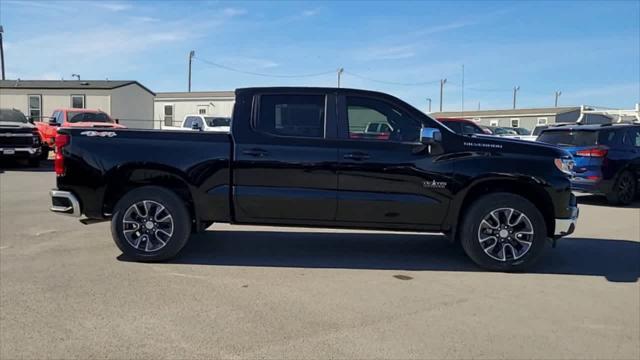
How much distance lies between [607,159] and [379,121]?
7.18 metres

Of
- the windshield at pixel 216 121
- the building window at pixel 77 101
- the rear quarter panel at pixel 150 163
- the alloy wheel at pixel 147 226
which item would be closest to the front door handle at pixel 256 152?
the rear quarter panel at pixel 150 163

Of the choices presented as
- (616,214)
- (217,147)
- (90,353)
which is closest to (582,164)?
(616,214)

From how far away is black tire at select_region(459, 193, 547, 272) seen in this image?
5965mm

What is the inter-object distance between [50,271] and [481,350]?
14.2ft

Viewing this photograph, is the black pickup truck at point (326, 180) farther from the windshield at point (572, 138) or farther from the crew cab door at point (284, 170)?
the windshield at point (572, 138)

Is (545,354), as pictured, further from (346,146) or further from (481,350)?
(346,146)

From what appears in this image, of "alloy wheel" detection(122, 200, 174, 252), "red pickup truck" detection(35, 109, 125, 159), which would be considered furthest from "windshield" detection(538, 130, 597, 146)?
"red pickup truck" detection(35, 109, 125, 159)

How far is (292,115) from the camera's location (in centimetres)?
617

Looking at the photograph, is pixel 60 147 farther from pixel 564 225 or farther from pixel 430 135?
pixel 564 225

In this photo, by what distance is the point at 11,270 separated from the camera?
5.66 m

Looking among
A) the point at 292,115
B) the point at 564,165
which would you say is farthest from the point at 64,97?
the point at 564,165

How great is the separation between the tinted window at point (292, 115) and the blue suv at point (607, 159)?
7371 mm

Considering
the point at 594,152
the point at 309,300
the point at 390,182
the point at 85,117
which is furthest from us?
the point at 85,117

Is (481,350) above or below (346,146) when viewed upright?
below
